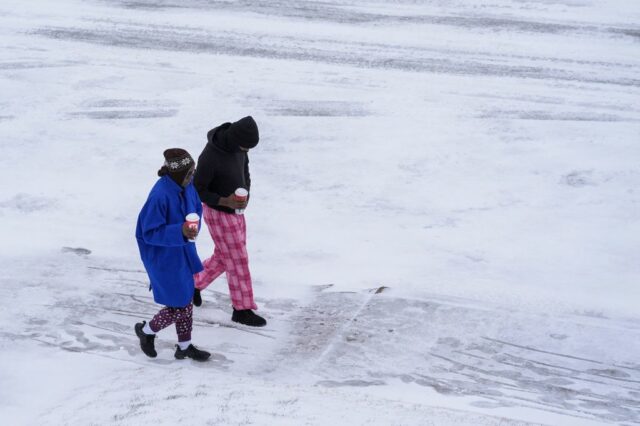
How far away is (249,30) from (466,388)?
8.33 m

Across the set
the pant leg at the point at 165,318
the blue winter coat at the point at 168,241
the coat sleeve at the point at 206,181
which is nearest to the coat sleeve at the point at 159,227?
the blue winter coat at the point at 168,241

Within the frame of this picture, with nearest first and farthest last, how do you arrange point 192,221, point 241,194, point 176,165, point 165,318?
point 192,221, point 176,165, point 165,318, point 241,194

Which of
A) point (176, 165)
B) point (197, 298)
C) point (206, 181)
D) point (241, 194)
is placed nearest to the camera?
point (176, 165)

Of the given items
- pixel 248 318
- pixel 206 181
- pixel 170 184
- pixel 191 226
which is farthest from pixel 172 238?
pixel 248 318

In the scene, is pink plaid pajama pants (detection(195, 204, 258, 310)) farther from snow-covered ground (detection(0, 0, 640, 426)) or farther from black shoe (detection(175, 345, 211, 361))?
black shoe (detection(175, 345, 211, 361))

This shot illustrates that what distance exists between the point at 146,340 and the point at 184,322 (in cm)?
36

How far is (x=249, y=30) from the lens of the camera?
12.6m

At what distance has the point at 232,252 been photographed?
604 centimetres

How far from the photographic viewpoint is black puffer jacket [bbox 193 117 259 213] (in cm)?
576

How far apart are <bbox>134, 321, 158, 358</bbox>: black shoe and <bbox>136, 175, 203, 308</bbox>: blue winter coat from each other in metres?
0.41

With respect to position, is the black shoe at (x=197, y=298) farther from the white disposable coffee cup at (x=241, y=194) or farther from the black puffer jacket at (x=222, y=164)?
the white disposable coffee cup at (x=241, y=194)

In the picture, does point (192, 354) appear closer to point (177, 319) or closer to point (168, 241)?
point (177, 319)

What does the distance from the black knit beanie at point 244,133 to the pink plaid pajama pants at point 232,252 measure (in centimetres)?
53

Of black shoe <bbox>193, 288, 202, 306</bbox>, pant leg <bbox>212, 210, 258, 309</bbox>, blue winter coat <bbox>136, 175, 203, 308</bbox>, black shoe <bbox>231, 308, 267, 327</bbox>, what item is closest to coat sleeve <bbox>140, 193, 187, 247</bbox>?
blue winter coat <bbox>136, 175, 203, 308</bbox>
